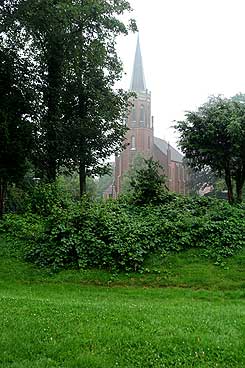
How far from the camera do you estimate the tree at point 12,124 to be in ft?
53.3

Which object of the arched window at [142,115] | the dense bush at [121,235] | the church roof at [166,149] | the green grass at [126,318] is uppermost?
the arched window at [142,115]

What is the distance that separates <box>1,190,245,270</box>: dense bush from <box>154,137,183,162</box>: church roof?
6045 centimetres

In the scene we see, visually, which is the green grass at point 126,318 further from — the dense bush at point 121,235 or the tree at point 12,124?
the tree at point 12,124

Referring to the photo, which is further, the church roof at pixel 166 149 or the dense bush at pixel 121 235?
the church roof at pixel 166 149

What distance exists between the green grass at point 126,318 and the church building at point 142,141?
56.5 m

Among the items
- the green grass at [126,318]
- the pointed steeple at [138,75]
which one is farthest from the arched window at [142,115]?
the green grass at [126,318]

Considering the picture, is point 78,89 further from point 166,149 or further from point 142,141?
point 166,149

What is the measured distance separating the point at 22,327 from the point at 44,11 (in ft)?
29.0

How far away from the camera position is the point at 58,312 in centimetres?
Answer: 671

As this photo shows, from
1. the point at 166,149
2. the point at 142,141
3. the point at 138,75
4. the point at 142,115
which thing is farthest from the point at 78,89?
the point at 138,75

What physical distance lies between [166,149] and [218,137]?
203 ft

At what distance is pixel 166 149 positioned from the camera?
79500 mm

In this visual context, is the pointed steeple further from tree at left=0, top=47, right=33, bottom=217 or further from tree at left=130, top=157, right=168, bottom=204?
tree at left=130, top=157, right=168, bottom=204

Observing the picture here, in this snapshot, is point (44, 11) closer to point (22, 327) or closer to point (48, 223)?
point (48, 223)
